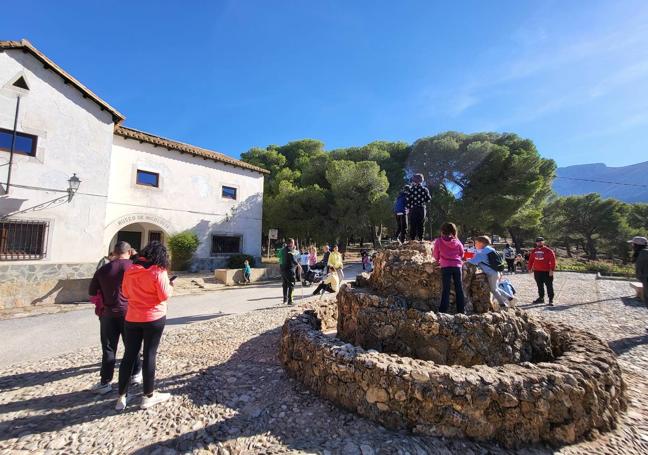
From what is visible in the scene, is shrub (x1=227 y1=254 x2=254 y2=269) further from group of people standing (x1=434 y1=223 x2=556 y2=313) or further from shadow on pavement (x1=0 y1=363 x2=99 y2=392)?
group of people standing (x1=434 y1=223 x2=556 y2=313)

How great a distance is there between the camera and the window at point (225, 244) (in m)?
15.9

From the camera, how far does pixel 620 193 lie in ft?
650

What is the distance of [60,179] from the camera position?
10.0 metres

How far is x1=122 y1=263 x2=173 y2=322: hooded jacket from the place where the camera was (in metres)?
2.93

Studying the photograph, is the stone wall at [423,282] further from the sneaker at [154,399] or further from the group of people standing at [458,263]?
the sneaker at [154,399]

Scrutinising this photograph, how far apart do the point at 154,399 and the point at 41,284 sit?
8287 mm

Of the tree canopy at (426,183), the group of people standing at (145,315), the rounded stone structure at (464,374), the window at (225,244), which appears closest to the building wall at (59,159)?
the window at (225,244)

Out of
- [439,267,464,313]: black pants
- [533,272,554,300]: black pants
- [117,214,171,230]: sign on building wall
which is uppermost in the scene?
[117,214,171,230]: sign on building wall

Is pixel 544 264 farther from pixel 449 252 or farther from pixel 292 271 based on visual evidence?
pixel 292 271

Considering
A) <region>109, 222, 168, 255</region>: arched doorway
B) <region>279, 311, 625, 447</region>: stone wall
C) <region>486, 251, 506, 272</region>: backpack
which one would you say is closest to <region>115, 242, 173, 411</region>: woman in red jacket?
<region>279, 311, 625, 447</region>: stone wall

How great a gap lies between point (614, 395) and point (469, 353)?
144 centimetres

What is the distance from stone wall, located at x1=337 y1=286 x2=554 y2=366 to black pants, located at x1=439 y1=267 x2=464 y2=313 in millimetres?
216

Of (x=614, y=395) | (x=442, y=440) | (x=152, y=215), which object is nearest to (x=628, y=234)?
(x=614, y=395)

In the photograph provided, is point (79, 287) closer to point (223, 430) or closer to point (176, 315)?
point (176, 315)
